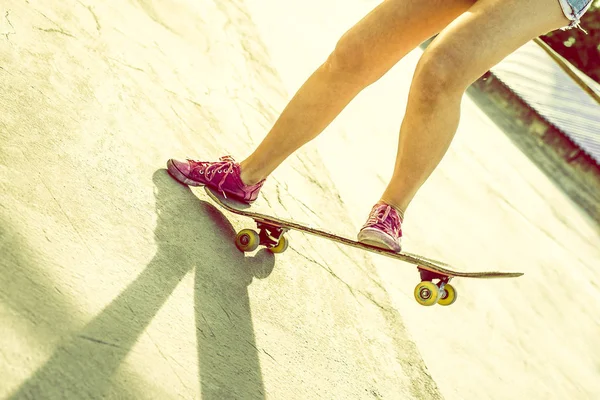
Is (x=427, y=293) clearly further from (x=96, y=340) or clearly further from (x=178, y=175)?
(x=96, y=340)

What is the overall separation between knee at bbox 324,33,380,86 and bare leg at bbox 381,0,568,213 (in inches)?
6.8

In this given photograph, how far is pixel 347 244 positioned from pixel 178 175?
61 cm

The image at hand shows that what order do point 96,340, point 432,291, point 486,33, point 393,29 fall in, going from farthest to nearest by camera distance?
point 432,291, point 393,29, point 486,33, point 96,340

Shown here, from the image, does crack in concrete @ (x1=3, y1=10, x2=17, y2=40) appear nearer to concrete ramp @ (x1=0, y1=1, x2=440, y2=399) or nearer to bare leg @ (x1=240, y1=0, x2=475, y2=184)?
concrete ramp @ (x1=0, y1=1, x2=440, y2=399)

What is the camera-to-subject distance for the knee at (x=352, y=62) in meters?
1.70

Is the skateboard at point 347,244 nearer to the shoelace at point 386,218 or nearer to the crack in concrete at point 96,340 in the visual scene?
the shoelace at point 386,218

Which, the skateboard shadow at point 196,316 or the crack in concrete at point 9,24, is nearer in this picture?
the skateboard shadow at point 196,316

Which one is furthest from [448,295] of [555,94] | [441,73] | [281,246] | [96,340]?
[555,94]

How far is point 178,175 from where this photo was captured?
1.91 metres

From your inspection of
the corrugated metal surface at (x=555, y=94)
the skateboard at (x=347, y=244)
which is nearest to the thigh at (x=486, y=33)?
the skateboard at (x=347, y=244)

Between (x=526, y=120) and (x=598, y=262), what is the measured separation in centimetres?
176

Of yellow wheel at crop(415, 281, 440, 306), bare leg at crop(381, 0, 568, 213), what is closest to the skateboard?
yellow wheel at crop(415, 281, 440, 306)

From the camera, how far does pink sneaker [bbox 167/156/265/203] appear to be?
1901 millimetres

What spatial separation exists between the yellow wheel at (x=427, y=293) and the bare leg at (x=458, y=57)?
0.39 meters
